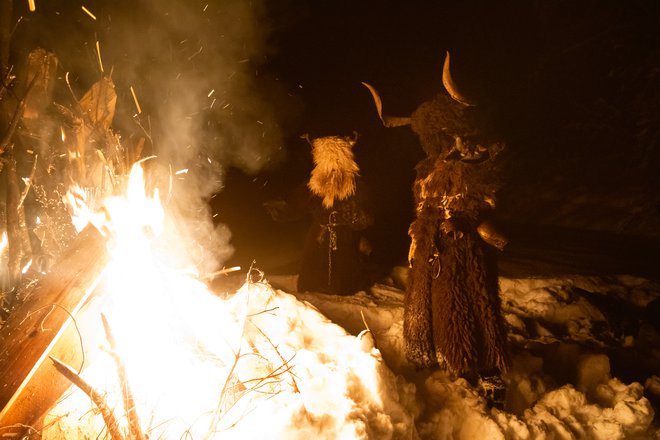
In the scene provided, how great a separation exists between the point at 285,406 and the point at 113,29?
4.74 m

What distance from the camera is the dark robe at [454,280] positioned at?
9.16ft

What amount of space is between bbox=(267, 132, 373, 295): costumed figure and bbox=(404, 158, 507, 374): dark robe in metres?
1.42

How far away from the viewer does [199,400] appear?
2080 millimetres

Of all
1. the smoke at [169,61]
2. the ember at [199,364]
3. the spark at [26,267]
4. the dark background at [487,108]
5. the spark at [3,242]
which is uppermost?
the dark background at [487,108]

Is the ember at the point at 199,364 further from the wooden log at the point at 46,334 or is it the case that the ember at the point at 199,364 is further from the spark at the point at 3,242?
the spark at the point at 3,242

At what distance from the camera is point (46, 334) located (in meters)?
2.01

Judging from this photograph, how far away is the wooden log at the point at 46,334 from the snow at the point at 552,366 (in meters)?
1.78

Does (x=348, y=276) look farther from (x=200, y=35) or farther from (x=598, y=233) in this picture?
(x=598, y=233)

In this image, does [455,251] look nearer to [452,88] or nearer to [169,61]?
[452,88]

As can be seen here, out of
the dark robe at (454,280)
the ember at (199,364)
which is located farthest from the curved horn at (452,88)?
the ember at (199,364)

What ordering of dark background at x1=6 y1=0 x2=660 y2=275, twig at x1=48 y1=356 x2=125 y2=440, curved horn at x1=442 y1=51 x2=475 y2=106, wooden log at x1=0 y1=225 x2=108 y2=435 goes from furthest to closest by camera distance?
dark background at x1=6 y1=0 x2=660 y2=275 < curved horn at x1=442 y1=51 x2=475 y2=106 < wooden log at x1=0 y1=225 x2=108 y2=435 < twig at x1=48 y1=356 x2=125 y2=440

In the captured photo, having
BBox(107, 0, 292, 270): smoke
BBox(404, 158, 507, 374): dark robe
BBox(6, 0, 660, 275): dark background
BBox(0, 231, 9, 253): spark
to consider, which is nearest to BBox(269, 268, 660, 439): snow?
BBox(404, 158, 507, 374): dark robe

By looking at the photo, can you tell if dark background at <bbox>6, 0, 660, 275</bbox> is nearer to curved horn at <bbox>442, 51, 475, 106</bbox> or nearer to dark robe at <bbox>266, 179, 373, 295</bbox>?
dark robe at <bbox>266, 179, 373, 295</bbox>

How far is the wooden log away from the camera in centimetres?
184
